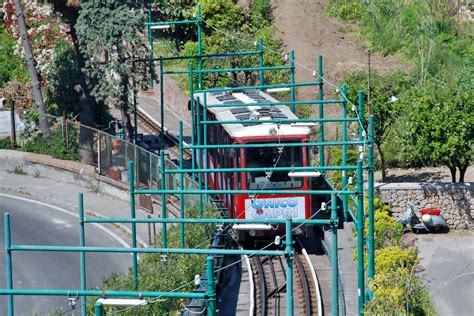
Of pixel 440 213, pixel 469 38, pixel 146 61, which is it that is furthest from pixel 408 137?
pixel 469 38

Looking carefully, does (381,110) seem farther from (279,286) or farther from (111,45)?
(279,286)

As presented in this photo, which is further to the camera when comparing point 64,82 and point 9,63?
point 9,63

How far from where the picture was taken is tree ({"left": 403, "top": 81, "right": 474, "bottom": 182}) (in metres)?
32.0

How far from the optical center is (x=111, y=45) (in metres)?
32.9

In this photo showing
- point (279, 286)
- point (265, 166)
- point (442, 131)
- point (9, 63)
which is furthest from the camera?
point (9, 63)

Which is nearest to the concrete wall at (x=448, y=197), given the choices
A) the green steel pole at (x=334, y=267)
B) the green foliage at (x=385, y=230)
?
the green foliage at (x=385, y=230)

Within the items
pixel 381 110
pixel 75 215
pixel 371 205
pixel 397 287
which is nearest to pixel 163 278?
pixel 371 205

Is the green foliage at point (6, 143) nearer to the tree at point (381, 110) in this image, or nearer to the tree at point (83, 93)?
the tree at point (83, 93)

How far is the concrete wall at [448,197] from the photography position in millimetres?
32188

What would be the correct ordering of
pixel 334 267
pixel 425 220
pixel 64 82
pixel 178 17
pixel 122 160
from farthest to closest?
pixel 178 17, pixel 64 82, pixel 122 160, pixel 425 220, pixel 334 267

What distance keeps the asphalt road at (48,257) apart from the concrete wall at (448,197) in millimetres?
8881

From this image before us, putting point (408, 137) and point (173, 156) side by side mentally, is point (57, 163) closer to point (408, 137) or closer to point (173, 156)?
point (173, 156)

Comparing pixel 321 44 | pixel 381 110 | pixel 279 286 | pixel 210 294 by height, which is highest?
pixel 321 44

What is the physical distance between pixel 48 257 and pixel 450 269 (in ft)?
33.1
